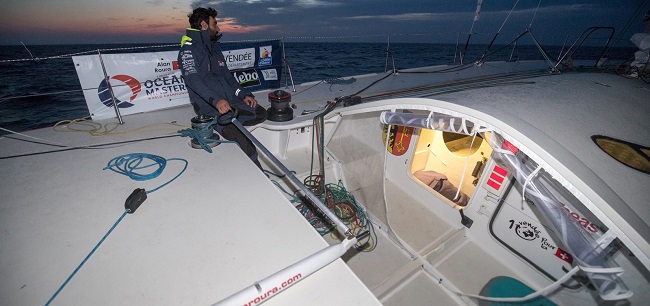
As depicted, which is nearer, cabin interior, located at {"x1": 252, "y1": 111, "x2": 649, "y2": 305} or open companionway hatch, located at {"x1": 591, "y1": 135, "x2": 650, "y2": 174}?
open companionway hatch, located at {"x1": 591, "y1": 135, "x2": 650, "y2": 174}

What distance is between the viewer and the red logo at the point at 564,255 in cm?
270

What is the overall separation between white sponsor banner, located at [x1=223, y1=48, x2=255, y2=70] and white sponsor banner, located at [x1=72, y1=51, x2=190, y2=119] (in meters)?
1.17

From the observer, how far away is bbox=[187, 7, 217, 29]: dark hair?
3.29 m

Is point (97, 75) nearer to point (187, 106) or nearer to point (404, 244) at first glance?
point (187, 106)

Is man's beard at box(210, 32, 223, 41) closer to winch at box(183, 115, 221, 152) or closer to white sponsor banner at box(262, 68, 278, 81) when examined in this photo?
winch at box(183, 115, 221, 152)

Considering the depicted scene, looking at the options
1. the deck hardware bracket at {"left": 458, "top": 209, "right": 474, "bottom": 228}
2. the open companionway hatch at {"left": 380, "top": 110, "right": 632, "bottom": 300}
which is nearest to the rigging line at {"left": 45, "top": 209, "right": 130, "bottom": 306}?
the open companionway hatch at {"left": 380, "top": 110, "right": 632, "bottom": 300}

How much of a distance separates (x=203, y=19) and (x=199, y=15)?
61 millimetres

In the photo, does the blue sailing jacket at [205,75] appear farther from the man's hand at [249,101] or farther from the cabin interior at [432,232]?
the cabin interior at [432,232]

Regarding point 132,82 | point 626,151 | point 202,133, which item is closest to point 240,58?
point 132,82

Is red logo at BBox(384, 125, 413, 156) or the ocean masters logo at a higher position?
the ocean masters logo

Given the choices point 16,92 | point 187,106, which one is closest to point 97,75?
point 187,106

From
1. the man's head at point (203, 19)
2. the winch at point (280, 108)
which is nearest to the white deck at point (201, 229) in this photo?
the winch at point (280, 108)

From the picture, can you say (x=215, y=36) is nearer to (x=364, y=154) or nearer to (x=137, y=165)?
(x=137, y=165)

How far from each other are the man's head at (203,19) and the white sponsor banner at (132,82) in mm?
1528
